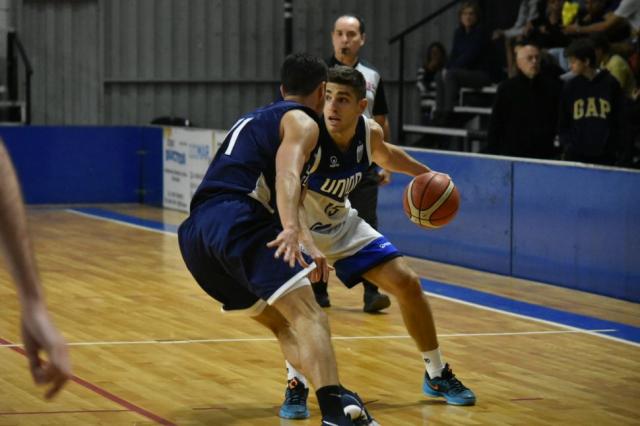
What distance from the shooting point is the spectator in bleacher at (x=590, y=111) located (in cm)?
1080

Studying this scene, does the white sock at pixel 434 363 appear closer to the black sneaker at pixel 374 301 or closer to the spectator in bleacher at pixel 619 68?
the black sneaker at pixel 374 301

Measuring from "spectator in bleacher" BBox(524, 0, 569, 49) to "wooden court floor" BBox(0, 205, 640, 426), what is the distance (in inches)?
195

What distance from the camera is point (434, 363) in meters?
6.37

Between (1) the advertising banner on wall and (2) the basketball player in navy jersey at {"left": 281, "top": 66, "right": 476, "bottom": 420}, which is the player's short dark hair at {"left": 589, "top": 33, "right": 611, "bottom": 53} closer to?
(1) the advertising banner on wall

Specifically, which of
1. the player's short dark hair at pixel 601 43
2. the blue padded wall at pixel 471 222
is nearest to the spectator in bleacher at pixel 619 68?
the player's short dark hair at pixel 601 43

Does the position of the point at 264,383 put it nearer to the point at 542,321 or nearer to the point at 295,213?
the point at 295,213

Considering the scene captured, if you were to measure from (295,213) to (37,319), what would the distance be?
2949mm

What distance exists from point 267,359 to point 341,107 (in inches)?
63.9

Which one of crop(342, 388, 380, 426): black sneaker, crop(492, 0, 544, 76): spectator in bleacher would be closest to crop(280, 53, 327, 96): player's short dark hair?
crop(342, 388, 380, 426): black sneaker

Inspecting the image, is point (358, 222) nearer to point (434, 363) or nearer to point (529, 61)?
point (434, 363)

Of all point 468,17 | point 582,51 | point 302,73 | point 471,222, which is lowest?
point 471,222

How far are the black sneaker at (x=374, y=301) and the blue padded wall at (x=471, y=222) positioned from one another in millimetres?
2134

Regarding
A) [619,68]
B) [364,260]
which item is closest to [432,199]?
[364,260]

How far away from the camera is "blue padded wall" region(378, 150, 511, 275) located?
11.0 metres
